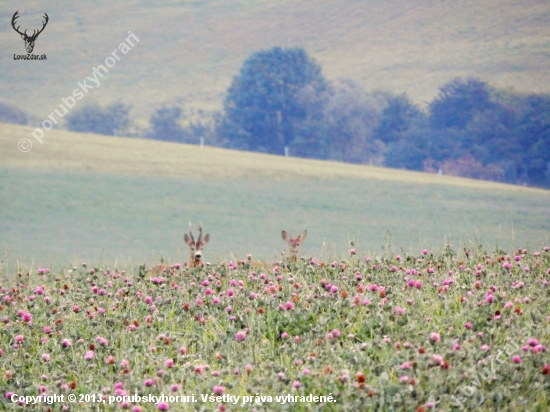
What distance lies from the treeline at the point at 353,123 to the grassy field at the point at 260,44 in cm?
140

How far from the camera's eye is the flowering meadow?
3.95 metres

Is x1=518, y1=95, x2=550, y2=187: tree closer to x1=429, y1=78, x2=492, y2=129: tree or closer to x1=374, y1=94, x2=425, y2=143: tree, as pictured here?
x1=429, y1=78, x2=492, y2=129: tree

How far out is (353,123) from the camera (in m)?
43.2

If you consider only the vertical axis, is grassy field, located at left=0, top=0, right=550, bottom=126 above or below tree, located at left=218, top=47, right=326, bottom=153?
above

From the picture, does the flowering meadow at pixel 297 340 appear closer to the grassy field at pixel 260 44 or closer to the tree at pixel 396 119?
the grassy field at pixel 260 44

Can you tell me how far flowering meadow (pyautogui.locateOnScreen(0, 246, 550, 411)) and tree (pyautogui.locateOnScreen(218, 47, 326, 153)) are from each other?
35913mm

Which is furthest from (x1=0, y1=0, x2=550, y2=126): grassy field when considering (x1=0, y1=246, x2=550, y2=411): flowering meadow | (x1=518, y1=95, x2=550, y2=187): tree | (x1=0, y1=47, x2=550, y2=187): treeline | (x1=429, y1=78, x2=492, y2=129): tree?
(x1=0, y1=246, x2=550, y2=411): flowering meadow

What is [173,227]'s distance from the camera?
21.5 metres

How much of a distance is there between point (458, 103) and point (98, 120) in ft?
79.0

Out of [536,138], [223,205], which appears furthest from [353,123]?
[223,205]

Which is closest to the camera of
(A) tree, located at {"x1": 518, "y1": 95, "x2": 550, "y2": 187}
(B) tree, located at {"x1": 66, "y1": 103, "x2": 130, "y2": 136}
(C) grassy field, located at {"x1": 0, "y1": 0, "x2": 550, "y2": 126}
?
(A) tree, located at {"x1": 518, "y1": 95, "x2": 550, "y2": 187}

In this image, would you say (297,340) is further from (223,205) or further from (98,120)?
(98,120)

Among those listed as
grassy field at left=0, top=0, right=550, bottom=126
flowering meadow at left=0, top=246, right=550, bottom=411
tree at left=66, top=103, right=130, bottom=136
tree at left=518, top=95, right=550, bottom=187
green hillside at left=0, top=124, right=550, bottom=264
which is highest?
grassy field at left=0, top=0, right=550, bottom=126

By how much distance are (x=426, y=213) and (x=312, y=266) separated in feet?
58.1
